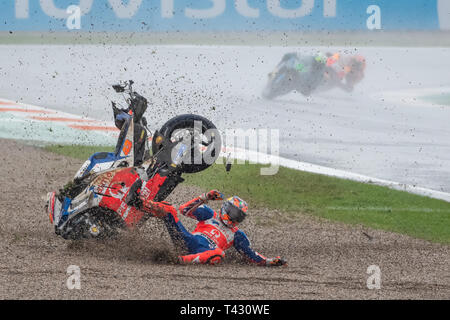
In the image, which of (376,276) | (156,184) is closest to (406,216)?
(376,276)

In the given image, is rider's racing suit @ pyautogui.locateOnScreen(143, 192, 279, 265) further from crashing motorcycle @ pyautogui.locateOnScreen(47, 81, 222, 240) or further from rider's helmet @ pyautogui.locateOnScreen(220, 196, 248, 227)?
crashing motorcycle @ pyautogui.locateOnScreen(47, 81, 222, 240)

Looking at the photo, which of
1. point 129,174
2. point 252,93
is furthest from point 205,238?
point 252,93

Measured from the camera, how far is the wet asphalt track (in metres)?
14.6

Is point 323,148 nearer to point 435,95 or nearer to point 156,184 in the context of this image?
point 435,95

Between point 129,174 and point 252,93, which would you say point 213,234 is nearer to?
point 129,174

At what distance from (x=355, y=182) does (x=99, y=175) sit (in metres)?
5.45

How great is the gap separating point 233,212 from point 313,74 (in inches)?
400

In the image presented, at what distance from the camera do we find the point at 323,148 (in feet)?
46.2

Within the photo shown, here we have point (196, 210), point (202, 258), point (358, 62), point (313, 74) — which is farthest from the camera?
point (313, 74)

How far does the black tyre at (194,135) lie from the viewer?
24.9 ft

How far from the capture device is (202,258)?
23.8 feet

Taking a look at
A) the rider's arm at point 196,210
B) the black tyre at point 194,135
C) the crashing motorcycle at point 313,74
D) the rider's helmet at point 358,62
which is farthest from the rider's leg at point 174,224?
the rider's helmet at point 358,62

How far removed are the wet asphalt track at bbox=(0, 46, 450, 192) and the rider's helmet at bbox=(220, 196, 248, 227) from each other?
6.17 m

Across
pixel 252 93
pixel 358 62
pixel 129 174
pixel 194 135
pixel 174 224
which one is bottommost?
pixel 174 224
